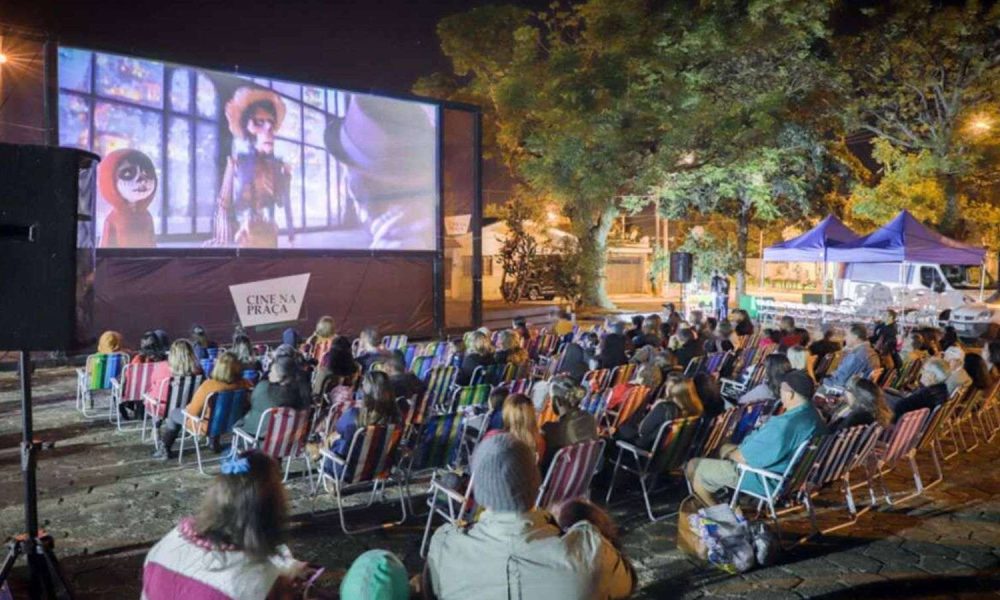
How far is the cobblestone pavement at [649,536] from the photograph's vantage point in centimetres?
394

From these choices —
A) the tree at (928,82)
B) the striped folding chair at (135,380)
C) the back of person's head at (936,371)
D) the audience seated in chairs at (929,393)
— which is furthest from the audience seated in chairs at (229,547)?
the tree at (928,82)

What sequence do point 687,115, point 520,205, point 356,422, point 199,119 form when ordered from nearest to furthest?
point 356,422
point 199,119
point 687,115
point 520,205

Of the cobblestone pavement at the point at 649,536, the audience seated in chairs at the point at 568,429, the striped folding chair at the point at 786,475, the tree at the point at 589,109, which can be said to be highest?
the tree at the point at 589,109

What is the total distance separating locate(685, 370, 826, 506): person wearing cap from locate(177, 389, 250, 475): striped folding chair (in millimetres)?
3494

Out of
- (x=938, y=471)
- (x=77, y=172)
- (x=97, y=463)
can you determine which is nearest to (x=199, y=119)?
(x=97, y=463)

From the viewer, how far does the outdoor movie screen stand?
11.6 m

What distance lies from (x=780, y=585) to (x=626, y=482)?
191cm

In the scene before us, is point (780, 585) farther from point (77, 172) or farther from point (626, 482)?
point (77, 172)

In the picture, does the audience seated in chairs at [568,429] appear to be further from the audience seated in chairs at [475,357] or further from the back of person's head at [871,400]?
the audience seated in chairs at [475,357]

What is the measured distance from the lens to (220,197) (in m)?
12.7

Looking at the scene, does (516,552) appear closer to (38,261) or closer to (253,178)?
(38,261)

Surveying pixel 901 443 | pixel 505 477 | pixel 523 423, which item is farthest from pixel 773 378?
pixel 505 477

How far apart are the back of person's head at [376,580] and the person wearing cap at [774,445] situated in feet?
10.0

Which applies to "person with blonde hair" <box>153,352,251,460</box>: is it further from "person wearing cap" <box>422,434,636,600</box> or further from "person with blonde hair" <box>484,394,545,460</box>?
"person wearing cap" <box>422,434,636,600</box>
